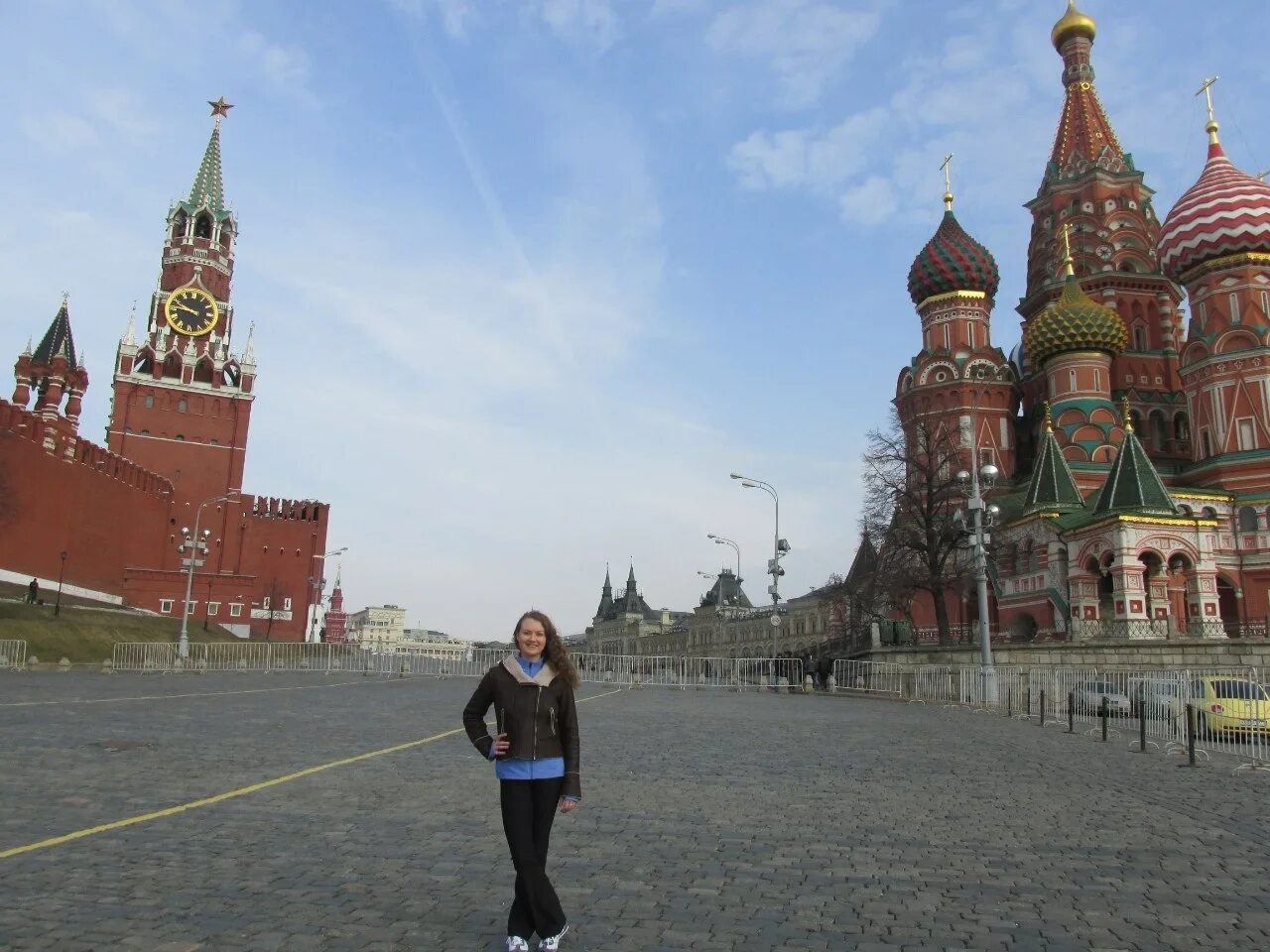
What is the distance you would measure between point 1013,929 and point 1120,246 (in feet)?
183

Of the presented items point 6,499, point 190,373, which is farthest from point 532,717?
point 190,373

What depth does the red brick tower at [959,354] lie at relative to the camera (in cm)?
5088

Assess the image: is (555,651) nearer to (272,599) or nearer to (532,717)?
(532,717)

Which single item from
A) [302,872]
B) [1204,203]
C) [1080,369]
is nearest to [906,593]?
[1080,369]

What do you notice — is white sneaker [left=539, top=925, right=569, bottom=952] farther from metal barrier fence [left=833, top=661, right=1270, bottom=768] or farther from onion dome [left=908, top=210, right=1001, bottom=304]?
onion dome [left=908, top=210, right=1001, bottom=304]

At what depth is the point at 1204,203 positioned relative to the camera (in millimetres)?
45688

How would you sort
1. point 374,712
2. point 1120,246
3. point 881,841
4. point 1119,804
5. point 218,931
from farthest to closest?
1. point 1120,246
2. point 374,712
3. point 1119,804
4. point 881,841
5. point 218,931

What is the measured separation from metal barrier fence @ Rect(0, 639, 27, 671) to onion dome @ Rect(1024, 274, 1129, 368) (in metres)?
44.8

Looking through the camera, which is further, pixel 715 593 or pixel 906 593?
A: pixel 715 593

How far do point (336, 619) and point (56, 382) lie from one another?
207 feet

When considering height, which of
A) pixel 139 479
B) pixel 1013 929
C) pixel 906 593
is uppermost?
pixel 139 479

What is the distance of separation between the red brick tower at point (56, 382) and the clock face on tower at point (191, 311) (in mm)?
8636

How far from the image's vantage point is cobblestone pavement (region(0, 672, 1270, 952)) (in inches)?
183

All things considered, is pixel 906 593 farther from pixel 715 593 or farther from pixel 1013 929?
pixel 715 593
